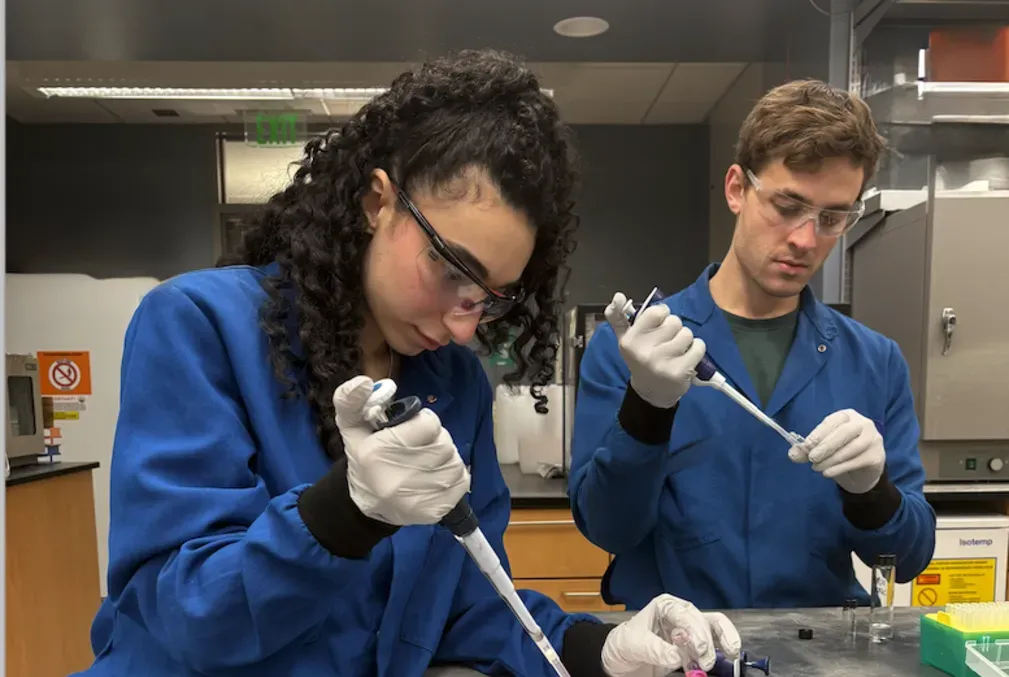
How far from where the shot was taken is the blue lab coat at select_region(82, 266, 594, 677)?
782 mm

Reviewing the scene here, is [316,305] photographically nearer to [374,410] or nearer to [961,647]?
[374,410]

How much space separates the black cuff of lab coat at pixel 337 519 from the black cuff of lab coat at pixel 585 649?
469 millimetres

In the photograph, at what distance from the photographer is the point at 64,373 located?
177 inches

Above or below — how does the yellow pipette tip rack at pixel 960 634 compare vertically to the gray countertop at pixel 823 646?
above

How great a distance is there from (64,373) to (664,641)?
14.9 ft

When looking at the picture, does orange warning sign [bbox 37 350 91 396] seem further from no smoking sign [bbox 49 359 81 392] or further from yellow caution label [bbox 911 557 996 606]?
yellow caution label [bbox 911 557 996 606]

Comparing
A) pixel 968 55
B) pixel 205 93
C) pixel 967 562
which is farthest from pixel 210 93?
pixel 967 562

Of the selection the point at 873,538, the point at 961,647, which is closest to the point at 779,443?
the point at 873,538

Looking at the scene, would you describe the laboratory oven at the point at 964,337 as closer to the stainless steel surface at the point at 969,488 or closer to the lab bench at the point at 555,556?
A: the stainless steel surface at the point at 969,488

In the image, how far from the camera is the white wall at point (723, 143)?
4.32 m

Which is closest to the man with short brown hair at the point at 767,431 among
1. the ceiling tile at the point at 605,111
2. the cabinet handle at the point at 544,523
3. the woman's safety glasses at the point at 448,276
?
the woman's safety glasses at the point at 448,276

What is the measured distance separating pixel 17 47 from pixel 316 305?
3.51 metres

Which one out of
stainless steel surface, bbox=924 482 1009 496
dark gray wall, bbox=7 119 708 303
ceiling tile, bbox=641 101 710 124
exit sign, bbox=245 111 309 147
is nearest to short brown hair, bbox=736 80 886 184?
stainless steel surface, bbox=924 482 1009 496

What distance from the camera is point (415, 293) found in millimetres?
984
